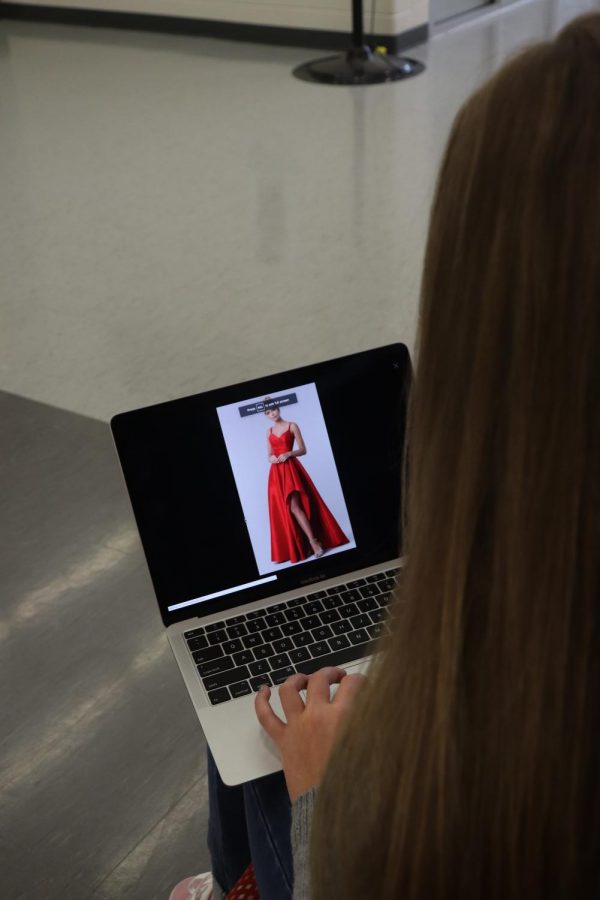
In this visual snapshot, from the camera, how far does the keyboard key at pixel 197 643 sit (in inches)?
40.1

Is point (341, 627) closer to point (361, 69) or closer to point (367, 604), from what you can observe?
point (367, 604)

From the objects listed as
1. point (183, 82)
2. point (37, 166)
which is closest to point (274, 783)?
point (37, 166)

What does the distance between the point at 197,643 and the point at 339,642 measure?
0.47 feet

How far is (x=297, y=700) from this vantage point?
2.78ft

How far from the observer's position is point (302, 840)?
72 centimetres

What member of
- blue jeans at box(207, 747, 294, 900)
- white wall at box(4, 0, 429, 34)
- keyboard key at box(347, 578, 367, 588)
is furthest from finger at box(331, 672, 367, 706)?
white wall at box(4, 0, 429, 34)

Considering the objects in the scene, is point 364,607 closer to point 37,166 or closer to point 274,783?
point 274,783

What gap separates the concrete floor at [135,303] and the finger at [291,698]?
0.51 metres

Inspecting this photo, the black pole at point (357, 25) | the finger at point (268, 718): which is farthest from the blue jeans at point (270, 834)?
the black pole at point (357, 25)

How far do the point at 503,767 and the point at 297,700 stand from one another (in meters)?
0.34

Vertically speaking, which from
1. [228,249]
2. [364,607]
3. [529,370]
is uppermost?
[529,370]

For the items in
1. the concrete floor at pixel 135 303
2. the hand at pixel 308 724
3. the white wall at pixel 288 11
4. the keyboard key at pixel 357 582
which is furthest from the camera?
the white wall at pixel 288 11

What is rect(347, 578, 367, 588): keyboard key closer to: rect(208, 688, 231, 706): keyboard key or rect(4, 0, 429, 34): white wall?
rect(208, 688, 231, 706): keyboard key

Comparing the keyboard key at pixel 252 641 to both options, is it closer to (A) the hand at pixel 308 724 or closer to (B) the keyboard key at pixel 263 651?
(B) the keyboard key at pixel 263 651
